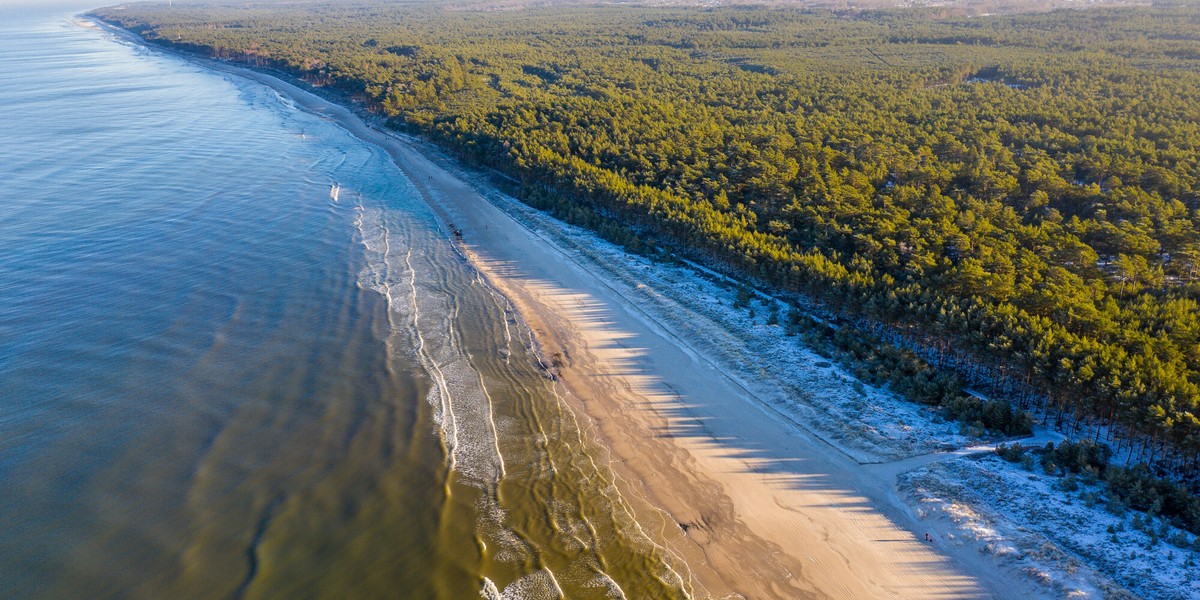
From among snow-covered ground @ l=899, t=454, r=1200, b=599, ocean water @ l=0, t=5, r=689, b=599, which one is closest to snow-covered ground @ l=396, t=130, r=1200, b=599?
snow-covered ground @ l=899, t=454, r=1200, b=599

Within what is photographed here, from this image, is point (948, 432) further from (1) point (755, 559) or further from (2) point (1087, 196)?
(2) point (1087, 196)

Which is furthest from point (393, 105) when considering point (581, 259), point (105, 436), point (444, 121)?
point (105, 436)

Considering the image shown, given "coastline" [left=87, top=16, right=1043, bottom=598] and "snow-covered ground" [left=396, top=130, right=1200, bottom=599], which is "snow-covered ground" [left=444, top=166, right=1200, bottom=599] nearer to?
"snow-covered ground" [left=396, top=130, right=1200, bottom=599]

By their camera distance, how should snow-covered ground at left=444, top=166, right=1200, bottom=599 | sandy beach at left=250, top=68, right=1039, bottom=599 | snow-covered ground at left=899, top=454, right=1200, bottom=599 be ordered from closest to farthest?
snow-covered ground at left=899, top=454, right=1200, bottom=599 → snow-covered ground at left=444, top=166, right=1200, bottom=599 → sandy beach at left=250, top=68, right=1039, bottom=599

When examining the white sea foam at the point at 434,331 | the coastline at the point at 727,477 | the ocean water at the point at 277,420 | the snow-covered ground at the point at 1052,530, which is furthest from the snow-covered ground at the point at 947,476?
the white sea foam at the point at 434,331

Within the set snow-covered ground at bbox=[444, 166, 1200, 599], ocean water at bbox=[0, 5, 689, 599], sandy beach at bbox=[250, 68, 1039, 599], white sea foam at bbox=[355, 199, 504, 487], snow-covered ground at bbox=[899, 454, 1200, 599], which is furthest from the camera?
white sea foam at bbox=[355, 199, 504, 487]

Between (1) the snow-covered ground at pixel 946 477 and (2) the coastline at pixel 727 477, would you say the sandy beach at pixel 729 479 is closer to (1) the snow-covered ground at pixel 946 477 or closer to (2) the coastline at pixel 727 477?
(2) the coastline at pixel 727 477

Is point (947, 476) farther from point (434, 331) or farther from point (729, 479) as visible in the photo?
point (434, 331)
